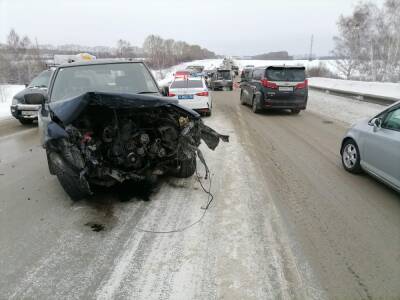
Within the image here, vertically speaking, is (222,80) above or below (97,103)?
below

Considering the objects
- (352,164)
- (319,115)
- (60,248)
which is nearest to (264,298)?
(60,248)

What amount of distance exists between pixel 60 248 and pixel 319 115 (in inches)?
464

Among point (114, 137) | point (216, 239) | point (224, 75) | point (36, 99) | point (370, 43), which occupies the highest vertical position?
point (370, 43)

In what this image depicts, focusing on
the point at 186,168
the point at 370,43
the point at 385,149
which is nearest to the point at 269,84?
the point at 385,149

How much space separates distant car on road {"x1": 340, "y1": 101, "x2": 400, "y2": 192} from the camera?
13.9 ft

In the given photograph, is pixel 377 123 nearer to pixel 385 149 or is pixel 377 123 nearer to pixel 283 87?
pixel 385 149

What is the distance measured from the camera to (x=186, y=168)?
501 cm

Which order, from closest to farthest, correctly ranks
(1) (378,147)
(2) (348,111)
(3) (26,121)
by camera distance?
(1) (378,147)
(3) (26,121)
(2) (348,111)

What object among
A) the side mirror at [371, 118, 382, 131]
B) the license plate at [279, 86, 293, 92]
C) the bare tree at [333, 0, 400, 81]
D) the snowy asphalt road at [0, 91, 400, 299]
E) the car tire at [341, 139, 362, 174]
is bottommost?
the snowy asphalt road at [0, 91, 400, 299]

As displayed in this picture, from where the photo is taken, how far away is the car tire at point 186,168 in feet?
16.1

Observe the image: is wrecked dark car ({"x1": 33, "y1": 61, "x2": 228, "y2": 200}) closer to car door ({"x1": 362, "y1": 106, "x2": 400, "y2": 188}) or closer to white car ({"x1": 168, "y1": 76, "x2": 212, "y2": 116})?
car door ({"x1": 362, "y1": 106, "x2": 400, "y2": 188})

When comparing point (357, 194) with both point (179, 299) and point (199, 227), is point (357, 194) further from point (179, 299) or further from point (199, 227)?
point (179, 299)

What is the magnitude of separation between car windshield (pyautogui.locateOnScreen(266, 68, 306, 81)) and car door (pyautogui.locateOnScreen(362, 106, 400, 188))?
24.1 feet

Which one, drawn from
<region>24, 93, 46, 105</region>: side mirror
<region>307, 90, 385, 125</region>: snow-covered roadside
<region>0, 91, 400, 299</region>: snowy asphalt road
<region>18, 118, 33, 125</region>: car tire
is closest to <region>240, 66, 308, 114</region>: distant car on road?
<region>307, 90, 385, 125</region>: snow-covered roadside
